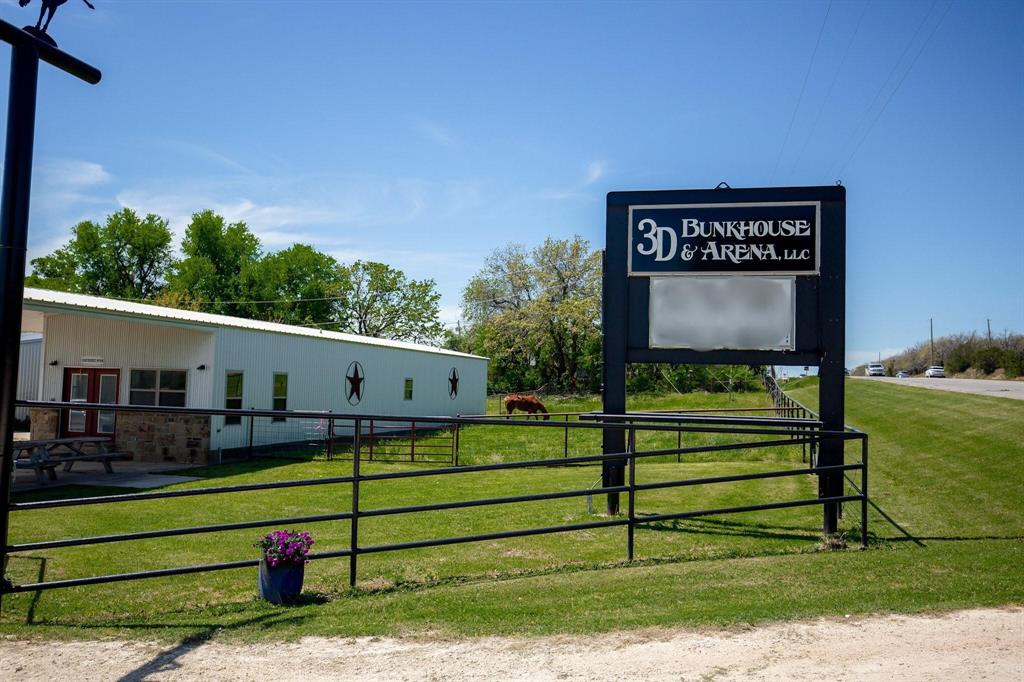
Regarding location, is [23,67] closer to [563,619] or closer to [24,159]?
[24,159]

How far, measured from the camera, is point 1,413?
4801mm

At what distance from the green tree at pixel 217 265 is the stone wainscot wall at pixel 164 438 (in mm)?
42802

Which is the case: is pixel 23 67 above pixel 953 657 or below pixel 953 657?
above

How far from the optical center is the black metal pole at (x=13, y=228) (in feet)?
15.7

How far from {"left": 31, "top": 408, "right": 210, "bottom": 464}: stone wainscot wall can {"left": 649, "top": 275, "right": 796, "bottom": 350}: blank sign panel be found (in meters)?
12.3

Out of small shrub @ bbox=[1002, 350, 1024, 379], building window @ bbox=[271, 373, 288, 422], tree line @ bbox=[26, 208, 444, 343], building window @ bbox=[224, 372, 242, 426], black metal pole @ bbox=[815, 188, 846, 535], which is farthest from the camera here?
tree line @ bbox=[26, 208, 444, 343]

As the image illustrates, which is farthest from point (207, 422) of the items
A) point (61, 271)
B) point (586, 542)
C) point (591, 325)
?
point (61, 271)

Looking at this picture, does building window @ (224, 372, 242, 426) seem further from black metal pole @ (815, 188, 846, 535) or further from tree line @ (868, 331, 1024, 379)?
tree line @ (868, 331, 1024, 379)

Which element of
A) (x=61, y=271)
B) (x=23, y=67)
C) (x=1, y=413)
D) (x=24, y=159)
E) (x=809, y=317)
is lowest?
(x=1, y=413)

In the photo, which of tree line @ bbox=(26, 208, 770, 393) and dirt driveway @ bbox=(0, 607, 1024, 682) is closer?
dirt driveway @ bbox=(0, 607, 1024, 682)

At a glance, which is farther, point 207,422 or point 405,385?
point 405,385

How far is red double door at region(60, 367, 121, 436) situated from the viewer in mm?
18469

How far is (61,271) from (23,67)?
6344 centimetres

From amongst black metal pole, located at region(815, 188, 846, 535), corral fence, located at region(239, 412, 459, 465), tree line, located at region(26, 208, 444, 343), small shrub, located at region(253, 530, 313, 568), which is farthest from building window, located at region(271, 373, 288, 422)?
tree line, located at region(26, 208, 444, 343)
